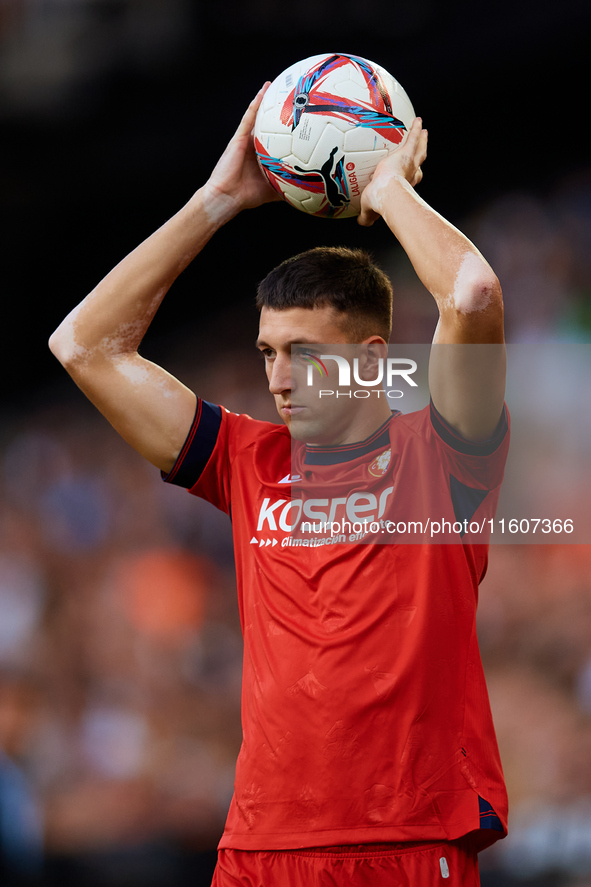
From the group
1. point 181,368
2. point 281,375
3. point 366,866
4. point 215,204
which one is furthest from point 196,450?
point 181,368

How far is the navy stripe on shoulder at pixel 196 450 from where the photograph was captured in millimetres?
2219

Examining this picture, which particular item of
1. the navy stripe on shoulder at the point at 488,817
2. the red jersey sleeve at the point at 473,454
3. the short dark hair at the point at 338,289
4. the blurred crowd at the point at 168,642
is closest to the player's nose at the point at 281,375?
the short dark hair at the point at 338,289

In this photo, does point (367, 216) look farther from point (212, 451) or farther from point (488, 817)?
point (488, 817)

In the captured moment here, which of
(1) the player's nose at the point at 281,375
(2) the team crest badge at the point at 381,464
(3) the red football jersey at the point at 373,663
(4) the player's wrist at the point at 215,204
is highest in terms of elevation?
(4) the player's wrist at the point at 215,204

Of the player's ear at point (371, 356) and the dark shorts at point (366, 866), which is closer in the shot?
the dark shorts at point (366, 866)

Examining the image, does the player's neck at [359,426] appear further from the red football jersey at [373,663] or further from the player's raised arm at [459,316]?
the player's raised arm at [459,316]

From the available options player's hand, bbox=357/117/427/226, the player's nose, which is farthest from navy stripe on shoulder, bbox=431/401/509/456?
player's hand, bbox=357/117/427/226

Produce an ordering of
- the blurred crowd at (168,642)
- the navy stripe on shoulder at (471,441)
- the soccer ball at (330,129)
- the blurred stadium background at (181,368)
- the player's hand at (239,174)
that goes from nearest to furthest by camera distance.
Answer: the navy stripe on shoulder at (471,441)
the soccer ball at (330,129)
the player's hand at (239,174)
the blurred crowd at (168,642)
the blurred stadium background at (181,368)

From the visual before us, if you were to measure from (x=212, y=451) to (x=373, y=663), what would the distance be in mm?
733

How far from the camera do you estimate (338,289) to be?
2.17 m

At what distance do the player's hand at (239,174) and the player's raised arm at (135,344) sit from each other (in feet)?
0.12

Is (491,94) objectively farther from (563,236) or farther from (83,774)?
(83,774)

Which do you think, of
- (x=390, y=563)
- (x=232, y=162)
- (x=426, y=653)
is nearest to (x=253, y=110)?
(x=232, y=162)

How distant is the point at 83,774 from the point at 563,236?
4.52m
